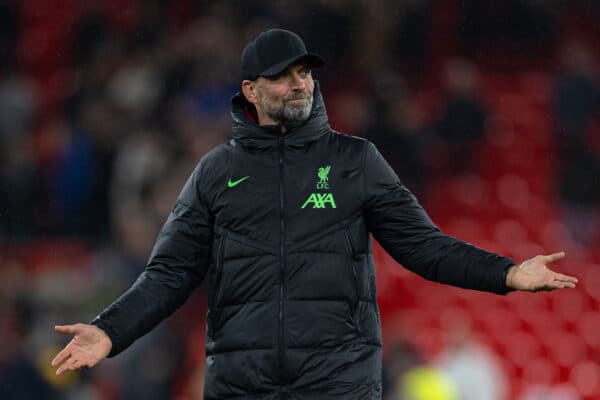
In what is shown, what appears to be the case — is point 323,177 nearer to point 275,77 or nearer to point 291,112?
point 291,112

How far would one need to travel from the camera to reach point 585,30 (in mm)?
10117

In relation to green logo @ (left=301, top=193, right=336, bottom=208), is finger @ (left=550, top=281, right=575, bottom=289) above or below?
below

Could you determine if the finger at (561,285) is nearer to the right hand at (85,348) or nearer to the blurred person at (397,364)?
the right hand at (85,348)

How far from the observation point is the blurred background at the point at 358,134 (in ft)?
25.5

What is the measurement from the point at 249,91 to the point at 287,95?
0.16 meters

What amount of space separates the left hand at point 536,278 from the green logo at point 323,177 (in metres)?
0.62

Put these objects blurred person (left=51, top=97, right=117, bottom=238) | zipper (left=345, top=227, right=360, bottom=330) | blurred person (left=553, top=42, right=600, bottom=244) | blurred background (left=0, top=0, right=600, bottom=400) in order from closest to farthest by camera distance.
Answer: zipper (left=345, top=227, right=360, bottom=330) < blurred background (left=0, top=0, right=600, bottom=400) < blurred person (left=51, top=97, right=117, bottom=238) < blurred person (left=553, top=42, right=600, bottom=244)

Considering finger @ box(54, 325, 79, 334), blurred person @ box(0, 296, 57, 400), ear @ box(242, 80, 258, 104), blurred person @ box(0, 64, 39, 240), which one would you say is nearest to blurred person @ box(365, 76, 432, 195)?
blurred person @ box(0, 64, 39, 240)

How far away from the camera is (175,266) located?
3.96 m

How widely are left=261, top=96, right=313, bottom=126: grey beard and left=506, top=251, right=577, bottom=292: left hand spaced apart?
0.81m

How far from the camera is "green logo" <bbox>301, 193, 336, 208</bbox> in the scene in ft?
12.6

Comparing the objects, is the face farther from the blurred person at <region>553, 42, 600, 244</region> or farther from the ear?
the blurred person at <region>553, 42, 600, 244</region>

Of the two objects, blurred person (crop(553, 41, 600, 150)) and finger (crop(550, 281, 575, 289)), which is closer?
finger (crop(550, 281, 575, 289))

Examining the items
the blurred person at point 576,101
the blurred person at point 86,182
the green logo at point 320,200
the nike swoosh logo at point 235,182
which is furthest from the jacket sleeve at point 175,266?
the blurred person at point 576,101
